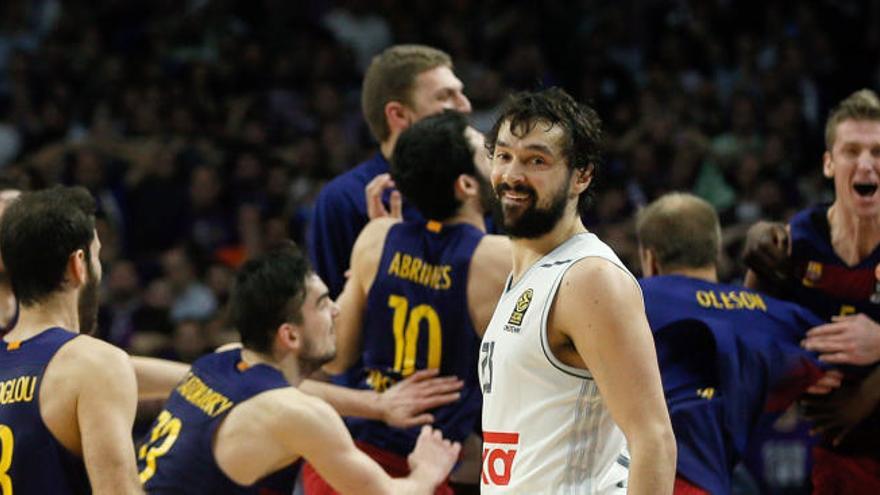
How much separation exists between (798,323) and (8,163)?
346 inches

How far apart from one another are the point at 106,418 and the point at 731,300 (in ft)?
8.72

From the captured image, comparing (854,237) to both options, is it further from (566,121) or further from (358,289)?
(566,121)

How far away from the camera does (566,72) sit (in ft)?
44.4

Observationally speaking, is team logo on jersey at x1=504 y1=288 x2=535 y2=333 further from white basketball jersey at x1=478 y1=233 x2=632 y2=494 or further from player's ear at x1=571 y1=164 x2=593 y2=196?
player's ear at x1=571 y1=164 x2=593 y2=196

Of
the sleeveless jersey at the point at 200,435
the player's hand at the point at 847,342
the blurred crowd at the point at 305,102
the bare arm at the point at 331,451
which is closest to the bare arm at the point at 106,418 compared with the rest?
the sleeveless jersey at the point at 200,435

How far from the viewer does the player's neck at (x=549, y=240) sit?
4285 millimetres

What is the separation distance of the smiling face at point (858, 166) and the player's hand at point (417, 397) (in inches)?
74.6

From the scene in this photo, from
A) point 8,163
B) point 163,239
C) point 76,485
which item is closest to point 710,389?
Answer: point 76,485

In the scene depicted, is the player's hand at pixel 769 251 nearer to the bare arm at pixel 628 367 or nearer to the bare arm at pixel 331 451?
the bare arm at pixel 331 451

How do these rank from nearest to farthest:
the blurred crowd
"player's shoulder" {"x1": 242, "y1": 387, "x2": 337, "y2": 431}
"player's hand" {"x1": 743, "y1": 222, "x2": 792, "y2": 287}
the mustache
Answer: the mustache → "player's shoulder" {"x1": 242, "y1": 387, "x2": 337, "y2": 431} → "player's hand" {"x1": 743, "y1": 222, "x2": 792, "y2": 287} → the blurred crowd

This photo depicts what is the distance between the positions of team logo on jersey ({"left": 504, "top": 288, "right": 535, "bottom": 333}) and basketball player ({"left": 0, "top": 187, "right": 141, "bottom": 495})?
4.45 feet

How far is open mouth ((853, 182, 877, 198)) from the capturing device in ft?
19.7

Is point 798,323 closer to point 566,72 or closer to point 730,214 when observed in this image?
point 730,214

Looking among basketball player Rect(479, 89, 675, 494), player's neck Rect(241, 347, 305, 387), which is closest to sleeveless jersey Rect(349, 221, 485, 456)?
player's neck Rect(241, 347, 305, 387)
